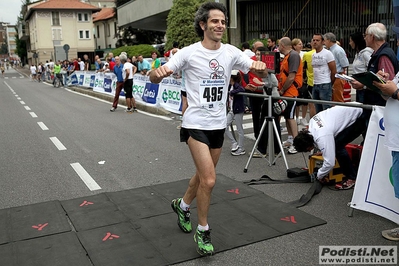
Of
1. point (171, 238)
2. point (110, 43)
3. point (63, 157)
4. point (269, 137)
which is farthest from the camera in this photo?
point (110, 43)

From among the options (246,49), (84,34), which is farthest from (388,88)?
(84,34)

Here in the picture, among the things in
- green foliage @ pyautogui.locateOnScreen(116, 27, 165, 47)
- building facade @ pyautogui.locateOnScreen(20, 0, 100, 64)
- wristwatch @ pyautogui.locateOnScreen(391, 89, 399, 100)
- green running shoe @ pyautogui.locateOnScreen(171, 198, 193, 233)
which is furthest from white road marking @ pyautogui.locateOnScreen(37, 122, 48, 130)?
building facade @ pyautogui.locateOnScreen(20, 0, 100, 64)

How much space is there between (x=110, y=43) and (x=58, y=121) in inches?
2736

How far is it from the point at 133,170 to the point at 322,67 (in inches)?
174

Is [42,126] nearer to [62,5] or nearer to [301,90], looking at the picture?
[301,90]

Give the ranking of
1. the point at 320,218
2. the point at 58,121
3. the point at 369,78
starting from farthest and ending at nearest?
the point at 58,121
the point at 320,218
the point at 369,78

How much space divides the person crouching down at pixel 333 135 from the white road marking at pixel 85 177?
283 cm

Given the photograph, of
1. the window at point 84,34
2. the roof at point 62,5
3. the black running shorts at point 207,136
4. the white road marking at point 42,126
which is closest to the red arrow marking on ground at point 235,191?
the black running shorts at point 207,136

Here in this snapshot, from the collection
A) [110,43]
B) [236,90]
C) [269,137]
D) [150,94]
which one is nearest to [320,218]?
[269,137]

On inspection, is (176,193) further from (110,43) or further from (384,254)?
(110,43)

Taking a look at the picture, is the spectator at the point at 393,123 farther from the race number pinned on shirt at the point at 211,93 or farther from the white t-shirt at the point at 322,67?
the white t-shirt at the point at 322,67

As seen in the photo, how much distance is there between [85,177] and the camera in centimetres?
681

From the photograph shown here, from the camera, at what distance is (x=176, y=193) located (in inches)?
229

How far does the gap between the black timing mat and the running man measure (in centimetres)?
48
